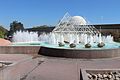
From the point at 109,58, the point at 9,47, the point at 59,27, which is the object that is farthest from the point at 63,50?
the point at 59,27

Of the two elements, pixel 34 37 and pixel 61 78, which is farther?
pixel 34 37

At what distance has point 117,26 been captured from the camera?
60688 mm

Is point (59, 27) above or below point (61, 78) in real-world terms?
above

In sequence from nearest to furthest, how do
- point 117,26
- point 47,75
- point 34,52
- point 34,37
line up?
point 47,75 → point 34,52 → point 34,37 → point 117,26

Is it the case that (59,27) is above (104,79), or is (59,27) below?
above

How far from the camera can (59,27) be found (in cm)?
3962

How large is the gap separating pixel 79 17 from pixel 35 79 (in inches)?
2173

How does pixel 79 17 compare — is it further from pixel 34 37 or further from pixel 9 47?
pixel 9 47

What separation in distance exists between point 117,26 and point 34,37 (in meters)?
29.2

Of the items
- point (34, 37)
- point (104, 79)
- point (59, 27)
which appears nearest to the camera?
point (104, 79)

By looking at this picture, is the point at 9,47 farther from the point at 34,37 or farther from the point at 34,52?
the point at 34,37

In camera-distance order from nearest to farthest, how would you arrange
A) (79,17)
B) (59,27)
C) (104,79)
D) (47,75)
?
1. (104,79)
2. (47,75)
3. (59,27)
4. (79,17)

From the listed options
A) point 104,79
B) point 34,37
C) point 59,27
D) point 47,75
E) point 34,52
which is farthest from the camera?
point 59,27

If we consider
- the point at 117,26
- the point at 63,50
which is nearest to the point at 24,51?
the point at 63,50
